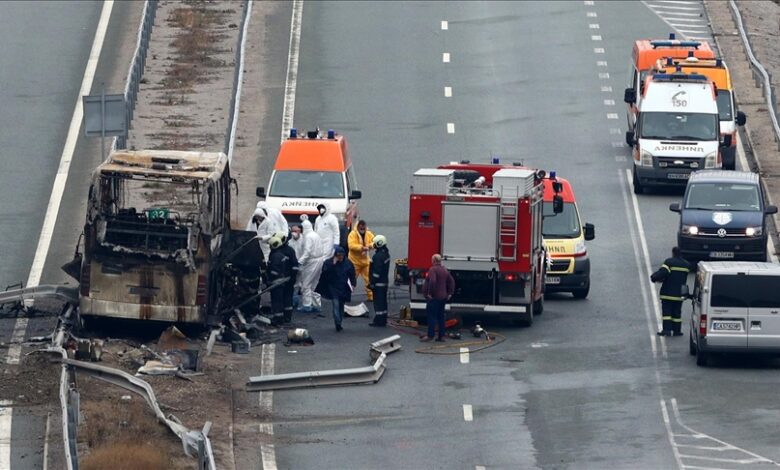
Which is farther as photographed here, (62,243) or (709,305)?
(62,243)

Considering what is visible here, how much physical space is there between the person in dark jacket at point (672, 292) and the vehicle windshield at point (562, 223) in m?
3.56

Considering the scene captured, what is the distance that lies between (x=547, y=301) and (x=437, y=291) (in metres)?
4.91

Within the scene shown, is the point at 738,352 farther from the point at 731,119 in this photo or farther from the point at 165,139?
the point at 165,139

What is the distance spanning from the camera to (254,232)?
3238 cm

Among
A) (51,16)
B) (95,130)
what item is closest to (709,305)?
(95,130)

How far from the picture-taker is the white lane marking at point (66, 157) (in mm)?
36062

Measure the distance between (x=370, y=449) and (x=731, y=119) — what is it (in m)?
21.9

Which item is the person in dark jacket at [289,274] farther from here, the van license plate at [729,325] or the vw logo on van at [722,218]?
the vw logo on van at [722,218]

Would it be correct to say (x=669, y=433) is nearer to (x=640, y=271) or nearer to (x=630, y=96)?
(x=640, y=271)

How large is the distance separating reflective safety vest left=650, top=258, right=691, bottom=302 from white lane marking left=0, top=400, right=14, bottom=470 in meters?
11.1

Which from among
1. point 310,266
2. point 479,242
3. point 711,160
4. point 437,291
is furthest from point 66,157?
point 437,291

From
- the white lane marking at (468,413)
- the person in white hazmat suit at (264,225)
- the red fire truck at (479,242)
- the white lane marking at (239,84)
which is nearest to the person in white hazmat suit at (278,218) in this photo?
the person in white hazmat suit at (264,225)

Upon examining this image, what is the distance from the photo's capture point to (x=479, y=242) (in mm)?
32219

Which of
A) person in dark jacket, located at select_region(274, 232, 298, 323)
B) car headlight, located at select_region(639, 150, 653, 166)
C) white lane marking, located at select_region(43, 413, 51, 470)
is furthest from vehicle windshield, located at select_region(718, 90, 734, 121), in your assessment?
white lane marking, located at select_region(43, 413, 51, 470)
